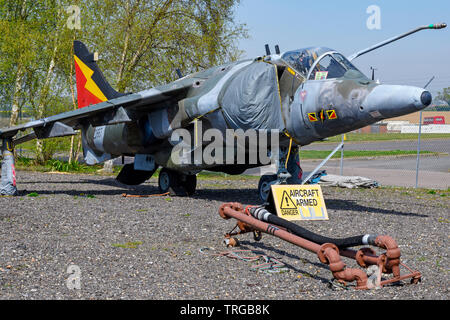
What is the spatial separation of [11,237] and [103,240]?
1388mm

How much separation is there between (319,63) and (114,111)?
5.39m

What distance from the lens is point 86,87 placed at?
640 inches

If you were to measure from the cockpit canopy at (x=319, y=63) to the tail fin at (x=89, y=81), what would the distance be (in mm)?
7153

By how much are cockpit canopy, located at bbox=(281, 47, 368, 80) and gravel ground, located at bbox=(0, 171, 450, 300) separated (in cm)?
285

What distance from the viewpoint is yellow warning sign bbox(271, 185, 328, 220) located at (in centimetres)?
846

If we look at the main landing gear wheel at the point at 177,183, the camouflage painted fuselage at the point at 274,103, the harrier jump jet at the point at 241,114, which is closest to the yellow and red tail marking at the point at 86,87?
the harrier jump jet at the point at 241,114

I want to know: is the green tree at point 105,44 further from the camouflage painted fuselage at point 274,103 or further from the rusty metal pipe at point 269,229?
the rusty metal pipe at point 269,229

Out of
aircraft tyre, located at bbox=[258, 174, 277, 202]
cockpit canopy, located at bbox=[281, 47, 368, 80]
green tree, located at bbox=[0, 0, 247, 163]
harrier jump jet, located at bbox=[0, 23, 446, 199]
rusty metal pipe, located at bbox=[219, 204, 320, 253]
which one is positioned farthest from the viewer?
green tree, located at bbox=[0, 0, 247, 163]

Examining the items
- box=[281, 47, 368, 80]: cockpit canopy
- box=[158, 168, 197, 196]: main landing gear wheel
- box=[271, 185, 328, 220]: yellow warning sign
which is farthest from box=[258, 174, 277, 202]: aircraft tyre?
box=[158, 168, 197, 196]: main landing gear wheel

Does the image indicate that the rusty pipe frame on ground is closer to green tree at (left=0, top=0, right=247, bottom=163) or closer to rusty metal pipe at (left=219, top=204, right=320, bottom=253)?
rusty metal pipe at (left=219, top=204, right=320, bottom=253)

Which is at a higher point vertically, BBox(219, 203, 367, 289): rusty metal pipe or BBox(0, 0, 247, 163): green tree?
BBox(0, 0, 247, 163): green tree

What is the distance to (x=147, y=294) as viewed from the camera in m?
4.97

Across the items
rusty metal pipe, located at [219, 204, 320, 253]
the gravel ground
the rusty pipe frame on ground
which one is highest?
rusty metal pipe, located at [219, 204, 320, 253]
